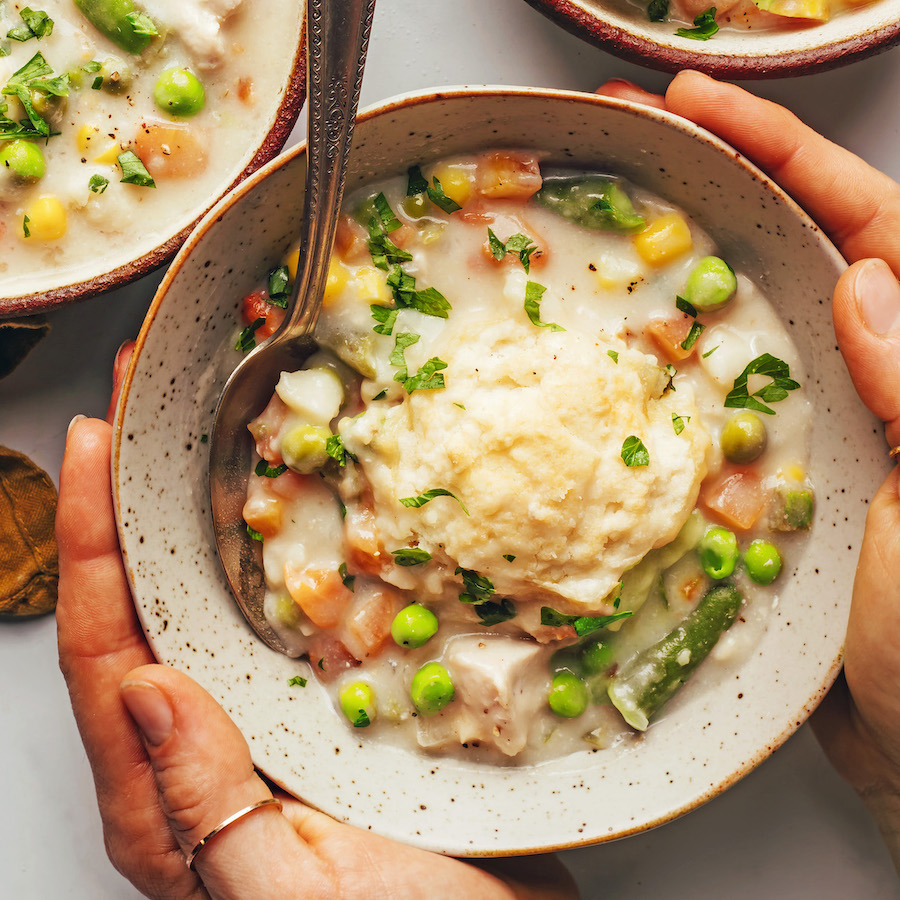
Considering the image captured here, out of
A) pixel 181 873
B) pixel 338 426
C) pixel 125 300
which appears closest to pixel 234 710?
pixel 181 873

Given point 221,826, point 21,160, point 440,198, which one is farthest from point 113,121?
point 221,826

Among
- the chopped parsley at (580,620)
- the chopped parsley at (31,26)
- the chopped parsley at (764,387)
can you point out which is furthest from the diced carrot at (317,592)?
the chopped parsley at (31,26)

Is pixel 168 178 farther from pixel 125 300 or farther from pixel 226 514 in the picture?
pixel 226 514

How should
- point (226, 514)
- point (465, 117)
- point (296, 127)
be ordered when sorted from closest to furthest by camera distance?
point (465, 117) → point (226, 514) → point (296, 127)

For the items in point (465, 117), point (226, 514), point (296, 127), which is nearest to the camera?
point (465, 117)

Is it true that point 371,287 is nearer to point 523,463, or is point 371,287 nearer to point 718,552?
point 523,463

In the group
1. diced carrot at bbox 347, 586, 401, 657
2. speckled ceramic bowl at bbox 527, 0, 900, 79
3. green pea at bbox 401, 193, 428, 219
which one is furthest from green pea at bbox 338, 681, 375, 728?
speckled ceramic bowl at bbox 527, 0, 900, 79
